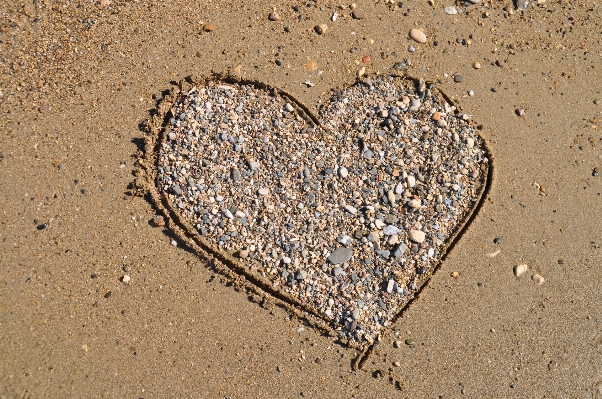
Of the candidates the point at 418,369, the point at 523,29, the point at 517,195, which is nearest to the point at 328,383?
the point at 418,369

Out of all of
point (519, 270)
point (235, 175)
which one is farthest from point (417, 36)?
point (519, 270)

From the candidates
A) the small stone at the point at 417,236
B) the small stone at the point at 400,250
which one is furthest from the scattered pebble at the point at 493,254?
the small stone at the point at 400,250

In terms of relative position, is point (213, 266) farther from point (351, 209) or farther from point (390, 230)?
point (390, 230)

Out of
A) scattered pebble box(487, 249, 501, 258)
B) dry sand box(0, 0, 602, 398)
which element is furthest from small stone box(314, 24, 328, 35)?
scattered pebble box(487, 249, 501, 258)

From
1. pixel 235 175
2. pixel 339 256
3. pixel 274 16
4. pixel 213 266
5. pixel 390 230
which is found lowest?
pixel 213 266

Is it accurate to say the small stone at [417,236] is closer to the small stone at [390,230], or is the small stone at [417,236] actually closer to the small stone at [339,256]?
the small stone at [390,230]

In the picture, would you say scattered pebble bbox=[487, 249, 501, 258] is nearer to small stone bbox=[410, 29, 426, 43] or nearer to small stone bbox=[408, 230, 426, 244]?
small stone bbox=[408, 230, 426, 244]

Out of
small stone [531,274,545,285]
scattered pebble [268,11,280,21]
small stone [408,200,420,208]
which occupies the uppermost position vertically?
scattered pebble [268,11,280,21]

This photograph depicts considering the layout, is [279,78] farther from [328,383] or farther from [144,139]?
[328,383]
